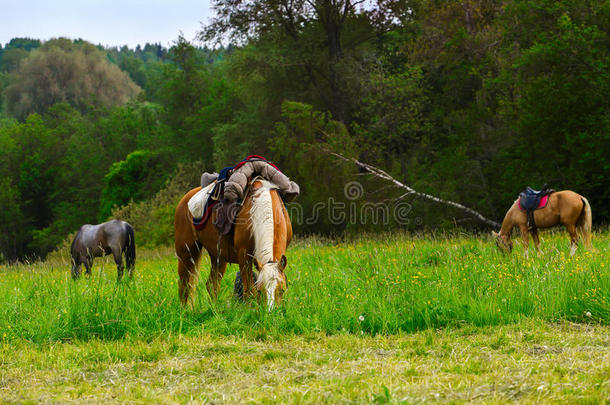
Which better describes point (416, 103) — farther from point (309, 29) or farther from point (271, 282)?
point (271, 282)

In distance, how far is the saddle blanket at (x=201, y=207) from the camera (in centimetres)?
699

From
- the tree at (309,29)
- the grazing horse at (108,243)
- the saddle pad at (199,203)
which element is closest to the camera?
the saddle pad at (199,203)

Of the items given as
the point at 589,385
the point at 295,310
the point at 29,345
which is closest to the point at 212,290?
the point at 295,310

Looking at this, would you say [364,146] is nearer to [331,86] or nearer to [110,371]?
[331,86]

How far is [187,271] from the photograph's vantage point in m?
7.49

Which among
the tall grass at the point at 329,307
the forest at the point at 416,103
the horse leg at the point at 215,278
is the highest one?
the forest at the point at 416,103

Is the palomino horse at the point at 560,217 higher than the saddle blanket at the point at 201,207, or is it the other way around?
the saddle blanket at the point at 201,207

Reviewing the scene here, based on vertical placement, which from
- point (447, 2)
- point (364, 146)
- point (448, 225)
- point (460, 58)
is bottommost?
point (448, 225)

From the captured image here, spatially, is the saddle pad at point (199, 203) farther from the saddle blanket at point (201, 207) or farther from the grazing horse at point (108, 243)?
the grazing horse at point (108, 243)

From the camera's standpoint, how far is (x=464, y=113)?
25.3 meters

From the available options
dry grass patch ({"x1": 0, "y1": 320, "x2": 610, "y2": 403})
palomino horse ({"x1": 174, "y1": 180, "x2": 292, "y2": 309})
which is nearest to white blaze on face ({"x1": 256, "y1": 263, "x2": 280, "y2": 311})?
palomino horse ({"x1": 174, "y1": 180, "x2": 292, "y2": 309})

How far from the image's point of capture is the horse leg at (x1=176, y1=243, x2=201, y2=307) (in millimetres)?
7037

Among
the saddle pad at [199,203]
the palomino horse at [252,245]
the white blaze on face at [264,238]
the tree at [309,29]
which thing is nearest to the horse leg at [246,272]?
the palomino horse at [252,245]

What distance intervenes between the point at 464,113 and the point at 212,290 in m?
21.0
